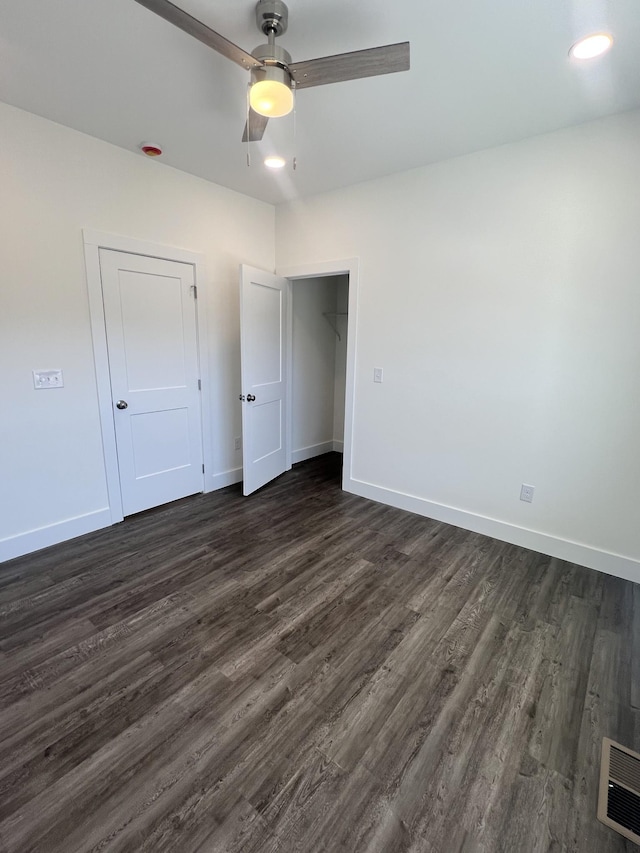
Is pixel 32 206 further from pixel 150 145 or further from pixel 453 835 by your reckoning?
pixel 453 835

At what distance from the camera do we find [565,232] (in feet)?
7.91

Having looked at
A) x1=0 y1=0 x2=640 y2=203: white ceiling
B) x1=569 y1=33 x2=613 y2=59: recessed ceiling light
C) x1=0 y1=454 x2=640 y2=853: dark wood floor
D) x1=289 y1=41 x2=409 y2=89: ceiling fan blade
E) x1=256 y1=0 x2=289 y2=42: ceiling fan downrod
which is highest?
x1=0 y1=0 x2=640 y2=203: white ceiling

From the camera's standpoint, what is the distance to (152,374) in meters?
3.15

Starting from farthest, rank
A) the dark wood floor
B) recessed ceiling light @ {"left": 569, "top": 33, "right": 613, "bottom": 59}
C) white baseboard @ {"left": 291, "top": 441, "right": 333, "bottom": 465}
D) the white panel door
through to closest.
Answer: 1. white baseboard @ {"left": 291, "top": 441, "right": 333, "bottom": 465}
2. the white panel door
3. recessed ceiling light @ {"left": 569, "top": 33, "right": 613, "bottom": 59}
4. the dark wood floor

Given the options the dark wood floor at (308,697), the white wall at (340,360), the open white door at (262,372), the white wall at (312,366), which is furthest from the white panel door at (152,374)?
the white wall at (340,360)

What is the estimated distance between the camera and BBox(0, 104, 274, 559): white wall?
2.36 metres

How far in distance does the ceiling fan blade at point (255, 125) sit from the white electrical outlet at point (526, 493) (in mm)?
2760

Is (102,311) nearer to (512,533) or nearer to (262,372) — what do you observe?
(262,372)

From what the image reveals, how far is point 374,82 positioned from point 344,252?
148 cm

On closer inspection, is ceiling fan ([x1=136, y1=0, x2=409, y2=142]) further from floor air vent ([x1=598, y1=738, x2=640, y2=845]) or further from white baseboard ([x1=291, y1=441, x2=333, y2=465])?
white baseboard ([x1=291, y1=441, x2=333, y2=465])

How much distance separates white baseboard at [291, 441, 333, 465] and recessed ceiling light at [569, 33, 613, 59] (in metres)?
3.80

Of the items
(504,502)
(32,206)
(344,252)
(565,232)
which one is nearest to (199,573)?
(504,502)

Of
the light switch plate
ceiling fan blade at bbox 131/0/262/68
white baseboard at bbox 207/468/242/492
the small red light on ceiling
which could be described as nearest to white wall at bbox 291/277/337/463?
white baseboard at bbox 207/468/242/492

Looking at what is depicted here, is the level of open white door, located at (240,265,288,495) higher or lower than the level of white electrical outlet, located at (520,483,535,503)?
higher
